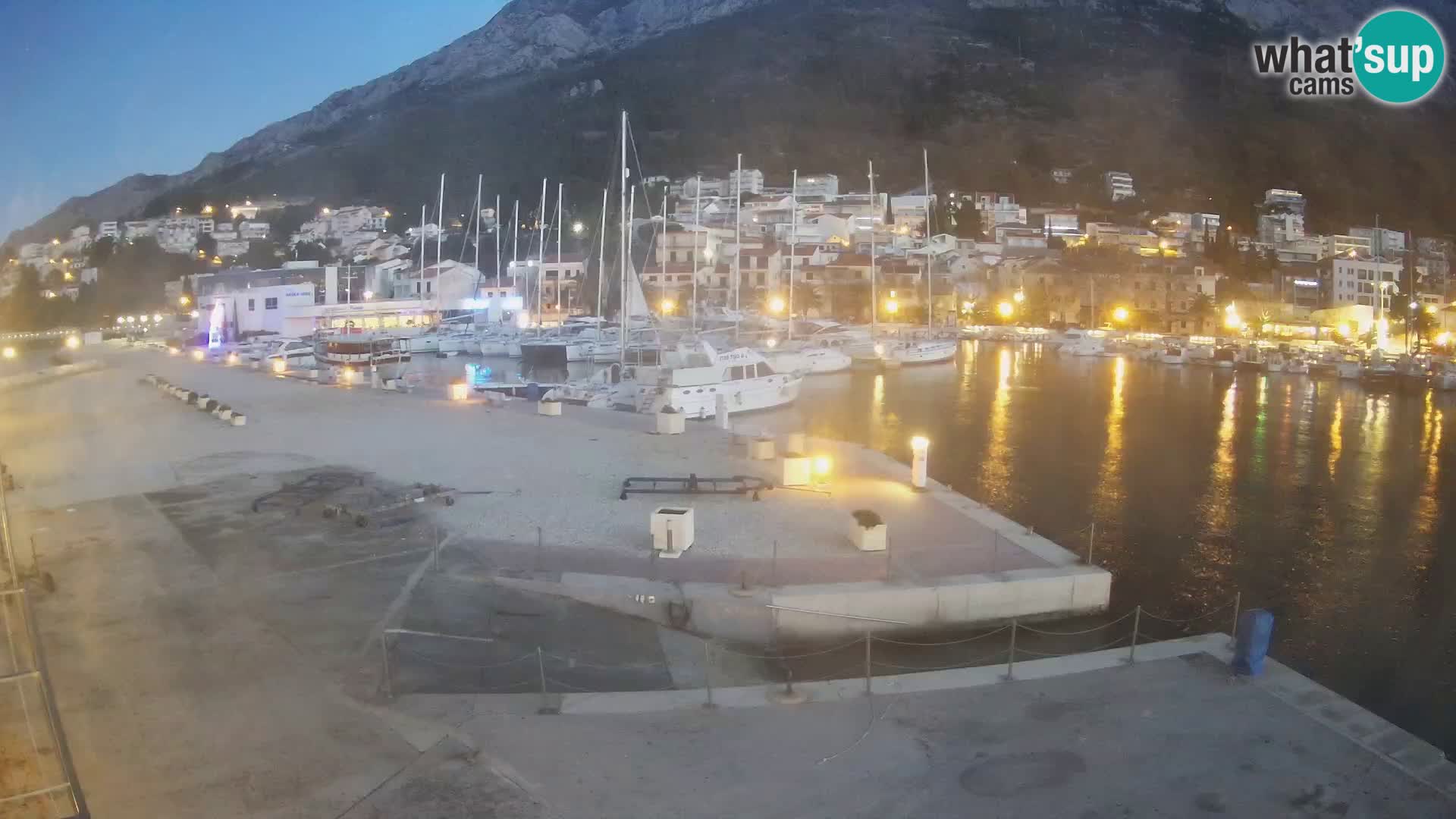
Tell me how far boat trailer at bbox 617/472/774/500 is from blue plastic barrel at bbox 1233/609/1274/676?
249 inches

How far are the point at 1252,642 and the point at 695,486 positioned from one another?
706 centimetres

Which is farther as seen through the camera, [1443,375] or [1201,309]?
[1201,309]

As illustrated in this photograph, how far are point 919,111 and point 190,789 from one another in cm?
15446

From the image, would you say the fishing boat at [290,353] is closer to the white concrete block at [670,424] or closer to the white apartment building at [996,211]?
the white concrete block at [670,424]

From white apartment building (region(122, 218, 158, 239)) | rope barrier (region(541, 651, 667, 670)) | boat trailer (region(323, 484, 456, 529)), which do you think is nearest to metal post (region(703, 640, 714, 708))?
rope barrier (region(541, 651, 667, 670))

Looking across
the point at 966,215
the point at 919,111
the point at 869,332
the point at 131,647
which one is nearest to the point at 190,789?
the point at 131,647

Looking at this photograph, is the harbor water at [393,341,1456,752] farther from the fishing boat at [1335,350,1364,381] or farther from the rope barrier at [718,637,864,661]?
the rope barrier at [718,637,864,661]

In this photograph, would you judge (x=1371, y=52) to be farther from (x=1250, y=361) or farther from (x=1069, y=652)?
(x=1069, y=652)

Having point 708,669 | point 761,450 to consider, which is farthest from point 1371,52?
point 708,669

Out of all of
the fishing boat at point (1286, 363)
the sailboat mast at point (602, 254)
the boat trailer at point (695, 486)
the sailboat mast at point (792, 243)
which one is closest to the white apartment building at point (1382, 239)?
the sailboat mast at point (792, 243)

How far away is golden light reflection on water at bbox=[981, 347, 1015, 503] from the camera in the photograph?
58.9 feet

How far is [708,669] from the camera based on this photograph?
6535mm

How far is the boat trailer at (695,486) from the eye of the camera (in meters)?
12.3

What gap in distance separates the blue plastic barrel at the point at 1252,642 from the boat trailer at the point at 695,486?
634 cm
